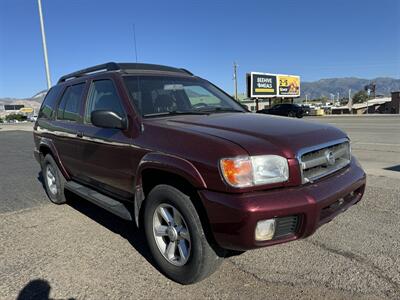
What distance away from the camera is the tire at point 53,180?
5.50 m

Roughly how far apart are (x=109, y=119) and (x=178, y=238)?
133 cm

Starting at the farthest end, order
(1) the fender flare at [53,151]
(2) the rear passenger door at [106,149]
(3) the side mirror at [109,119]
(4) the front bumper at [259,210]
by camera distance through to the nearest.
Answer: (1) the fender flare at [53,151]
(2) the rear passenger door at [106,149]
(3) the side mirror at [109,119]
(4) the front bumper at [259,210]

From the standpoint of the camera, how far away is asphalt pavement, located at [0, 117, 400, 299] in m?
3.01

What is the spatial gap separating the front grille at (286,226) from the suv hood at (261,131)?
49 cm

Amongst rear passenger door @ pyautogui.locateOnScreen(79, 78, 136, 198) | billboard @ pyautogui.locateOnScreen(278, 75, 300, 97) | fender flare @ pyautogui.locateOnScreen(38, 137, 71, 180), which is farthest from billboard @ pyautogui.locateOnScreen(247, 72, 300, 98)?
rear passenger door @ pyautogui.locateOnScreen(79, 78, 136, 198)

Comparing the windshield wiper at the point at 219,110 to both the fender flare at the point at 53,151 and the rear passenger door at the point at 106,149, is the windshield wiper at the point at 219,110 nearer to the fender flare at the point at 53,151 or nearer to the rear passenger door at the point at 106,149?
the rear passenger door at the point at 106,149

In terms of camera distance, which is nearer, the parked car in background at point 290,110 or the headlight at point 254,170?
the headlight at point 254,170

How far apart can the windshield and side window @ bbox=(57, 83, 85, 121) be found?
3.77 ft

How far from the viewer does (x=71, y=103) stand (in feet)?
16.8

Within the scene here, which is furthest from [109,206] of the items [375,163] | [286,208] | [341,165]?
[375,163]

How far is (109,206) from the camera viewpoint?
396 cm

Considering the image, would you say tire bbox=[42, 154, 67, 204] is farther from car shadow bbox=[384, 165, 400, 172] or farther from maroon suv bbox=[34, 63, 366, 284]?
car shadow bbox=[384, 165, 400, 172]

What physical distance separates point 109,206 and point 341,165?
2426 mm

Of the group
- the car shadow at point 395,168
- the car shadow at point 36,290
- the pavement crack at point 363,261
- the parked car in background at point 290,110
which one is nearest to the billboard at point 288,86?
the parked car in background at point 290,110
